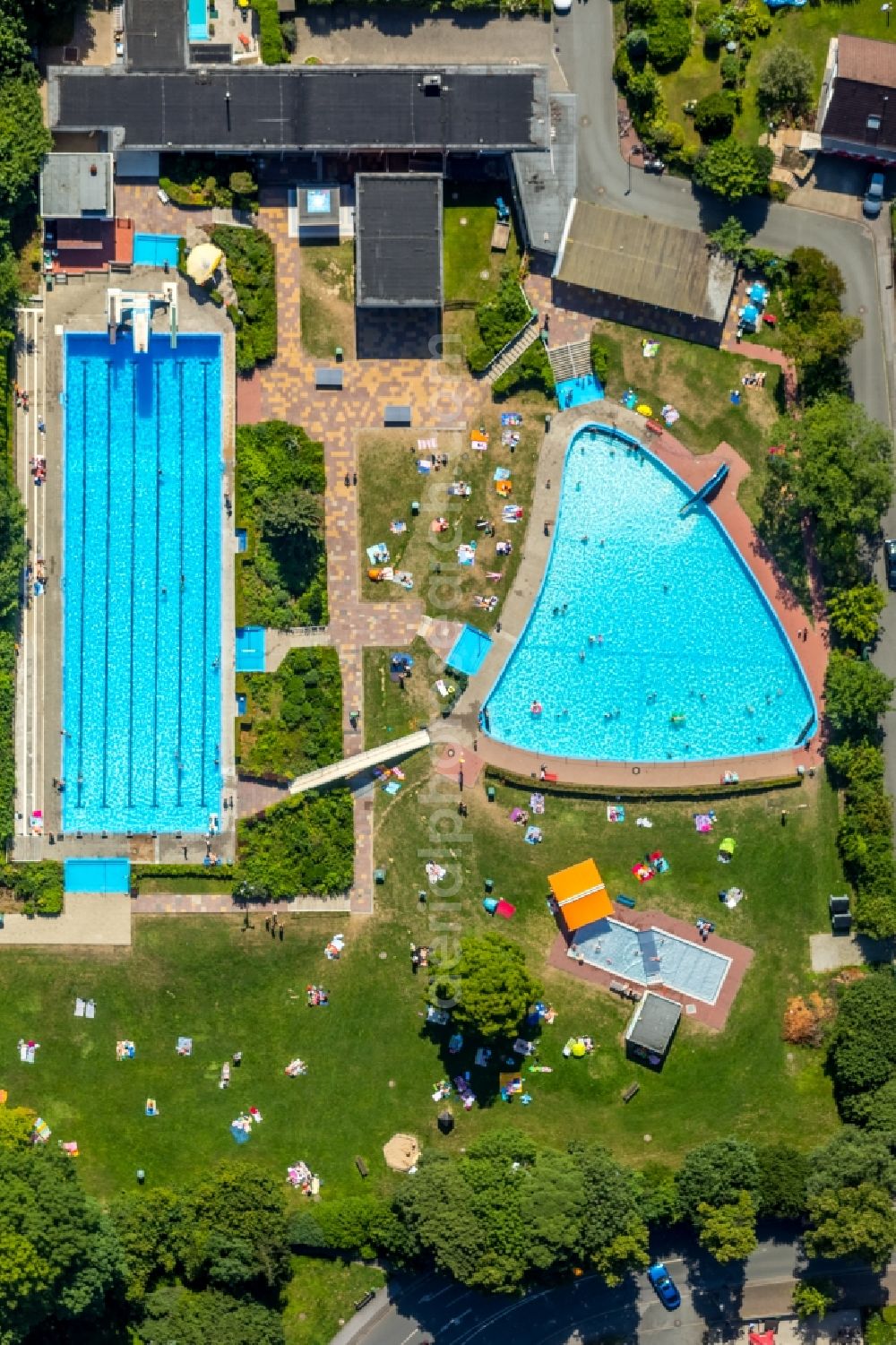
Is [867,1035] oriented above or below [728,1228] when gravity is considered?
above

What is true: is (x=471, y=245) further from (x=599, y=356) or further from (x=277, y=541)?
(x=277, y=541)

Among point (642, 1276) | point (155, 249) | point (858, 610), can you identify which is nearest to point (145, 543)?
point (155, 249)

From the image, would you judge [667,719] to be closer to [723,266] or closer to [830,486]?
[830,486]

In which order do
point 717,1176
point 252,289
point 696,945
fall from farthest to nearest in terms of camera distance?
point 696,945
point 252,289
point 717,1176

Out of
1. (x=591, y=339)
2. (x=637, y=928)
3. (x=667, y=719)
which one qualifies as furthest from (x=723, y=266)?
(x=637, y=928)

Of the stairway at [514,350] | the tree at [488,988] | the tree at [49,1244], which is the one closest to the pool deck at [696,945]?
the tree at [488,988]

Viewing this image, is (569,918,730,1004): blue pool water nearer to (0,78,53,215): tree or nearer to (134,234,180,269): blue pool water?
(134,234,180,269): blue pool water
